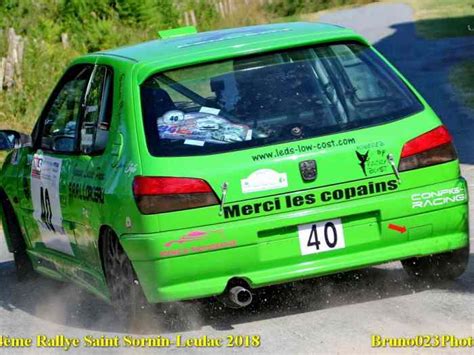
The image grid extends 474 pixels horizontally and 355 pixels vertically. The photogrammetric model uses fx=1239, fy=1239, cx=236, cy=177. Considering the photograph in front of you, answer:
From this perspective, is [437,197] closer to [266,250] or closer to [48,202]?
[266,250]

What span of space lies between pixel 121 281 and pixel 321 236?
1.22m

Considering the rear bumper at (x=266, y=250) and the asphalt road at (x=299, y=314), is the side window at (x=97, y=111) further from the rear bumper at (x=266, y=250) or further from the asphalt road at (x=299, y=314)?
the asphalt road at (x=299, y=314)

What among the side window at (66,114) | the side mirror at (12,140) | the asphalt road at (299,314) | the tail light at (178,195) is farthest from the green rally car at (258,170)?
the side mirror at (12,140)

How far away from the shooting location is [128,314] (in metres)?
7.14

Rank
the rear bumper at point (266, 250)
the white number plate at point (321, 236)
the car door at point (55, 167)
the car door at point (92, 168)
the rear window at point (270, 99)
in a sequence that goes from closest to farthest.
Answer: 1. the rear bumper at point (266, 250)
2. the white number plate at point (321, 236)
3. the rear window at point (270, 99)
4. the car door at point (92, 168)
5. the car door at point (55, 167)

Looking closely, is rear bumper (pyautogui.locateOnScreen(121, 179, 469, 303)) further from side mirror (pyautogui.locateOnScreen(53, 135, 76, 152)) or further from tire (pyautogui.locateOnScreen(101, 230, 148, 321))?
side mirror (pyautogui.locateOnScreen(53, 135, 76, 152))

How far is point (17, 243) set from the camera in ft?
31.2

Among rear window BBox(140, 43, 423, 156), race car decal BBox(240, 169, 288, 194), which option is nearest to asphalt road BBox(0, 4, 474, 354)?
race car decal BBox(240, 169, 288, 194)

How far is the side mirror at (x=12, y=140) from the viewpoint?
8648 mm

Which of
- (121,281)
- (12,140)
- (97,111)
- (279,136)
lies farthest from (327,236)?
(12,140)

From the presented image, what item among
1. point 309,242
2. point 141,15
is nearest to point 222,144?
point 309,242

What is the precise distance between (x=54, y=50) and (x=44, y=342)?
16947 millimetres

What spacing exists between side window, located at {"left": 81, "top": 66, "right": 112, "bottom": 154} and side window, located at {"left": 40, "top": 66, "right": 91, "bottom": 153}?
0.53 feet

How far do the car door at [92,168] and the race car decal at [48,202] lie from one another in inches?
11.9
